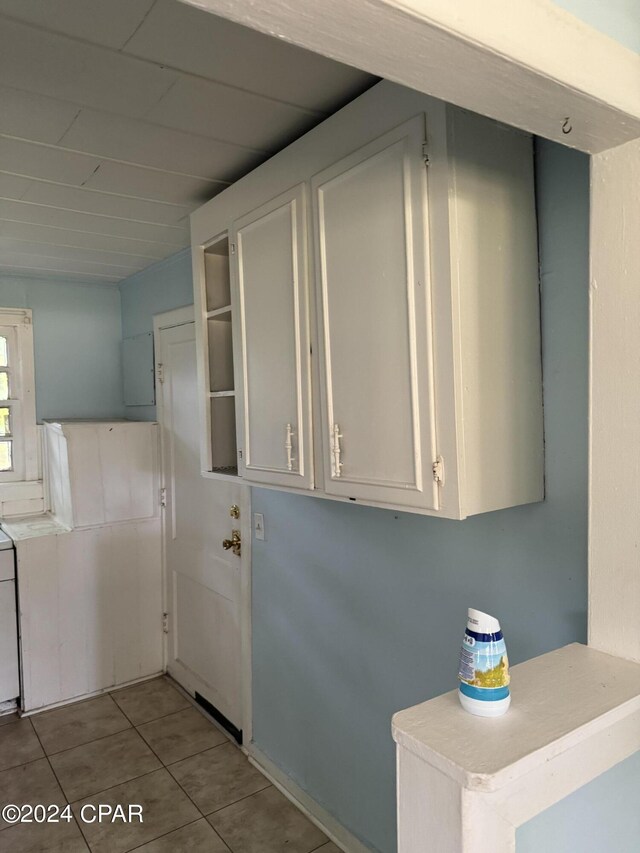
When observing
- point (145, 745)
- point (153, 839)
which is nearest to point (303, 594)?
point (153, 839)

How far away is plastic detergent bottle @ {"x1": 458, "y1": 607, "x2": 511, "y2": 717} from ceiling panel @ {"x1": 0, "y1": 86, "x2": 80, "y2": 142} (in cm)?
156

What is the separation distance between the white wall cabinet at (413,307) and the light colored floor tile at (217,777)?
153cm

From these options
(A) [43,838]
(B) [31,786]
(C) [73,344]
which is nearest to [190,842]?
(A) [43,838]

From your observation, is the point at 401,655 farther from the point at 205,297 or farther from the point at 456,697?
the point at 205,297

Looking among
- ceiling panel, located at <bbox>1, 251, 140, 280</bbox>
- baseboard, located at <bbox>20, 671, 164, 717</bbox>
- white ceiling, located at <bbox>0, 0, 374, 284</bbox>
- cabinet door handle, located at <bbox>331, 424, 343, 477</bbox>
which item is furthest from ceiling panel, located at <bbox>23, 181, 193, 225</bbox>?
baseboard, located at <bbox>20, 671, 164, 717</bbox>

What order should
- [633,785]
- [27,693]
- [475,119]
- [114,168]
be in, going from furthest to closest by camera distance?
[27,693] < [114,168] < [475,119] < [633,785]

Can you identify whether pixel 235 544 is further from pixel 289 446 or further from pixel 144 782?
pixel 289 446

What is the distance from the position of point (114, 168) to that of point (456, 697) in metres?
1.83

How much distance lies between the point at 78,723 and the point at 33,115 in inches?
106

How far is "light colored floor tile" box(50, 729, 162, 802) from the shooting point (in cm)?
250

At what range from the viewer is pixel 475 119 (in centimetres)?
122

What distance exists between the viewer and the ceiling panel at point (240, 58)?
1223 mm

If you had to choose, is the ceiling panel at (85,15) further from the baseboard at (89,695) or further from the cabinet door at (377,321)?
the baseboard at (89,695)

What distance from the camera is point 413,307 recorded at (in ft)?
4.09
